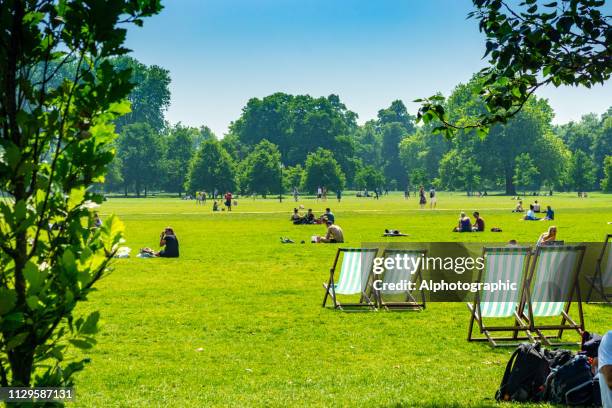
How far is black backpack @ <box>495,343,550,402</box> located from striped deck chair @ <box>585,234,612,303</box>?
Answer: 21.2ft

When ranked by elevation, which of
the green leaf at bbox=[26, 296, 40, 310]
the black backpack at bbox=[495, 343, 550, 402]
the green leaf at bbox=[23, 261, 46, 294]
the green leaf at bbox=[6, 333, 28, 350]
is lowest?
the black backpack at bbox=[495, 343, 550, 402]

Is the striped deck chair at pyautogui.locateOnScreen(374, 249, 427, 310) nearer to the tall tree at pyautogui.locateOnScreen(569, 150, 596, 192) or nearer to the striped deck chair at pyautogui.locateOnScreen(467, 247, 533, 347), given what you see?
the striped deck chair at pyautogui.locateOnScreen(467, 247, 533, 347)

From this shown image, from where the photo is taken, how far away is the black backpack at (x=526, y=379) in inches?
290

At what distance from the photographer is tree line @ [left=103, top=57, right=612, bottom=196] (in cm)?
10925

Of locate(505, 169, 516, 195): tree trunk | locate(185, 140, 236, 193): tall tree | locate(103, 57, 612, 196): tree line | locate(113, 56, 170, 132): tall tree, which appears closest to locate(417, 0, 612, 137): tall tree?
locate(103, 57, 612, 196): tree line

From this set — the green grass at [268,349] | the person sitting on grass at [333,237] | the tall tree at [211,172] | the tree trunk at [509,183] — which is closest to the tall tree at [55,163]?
the green grass at [268,349]

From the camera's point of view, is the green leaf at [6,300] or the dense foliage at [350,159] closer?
the green leaf at [6,300]

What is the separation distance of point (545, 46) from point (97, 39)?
530 cm

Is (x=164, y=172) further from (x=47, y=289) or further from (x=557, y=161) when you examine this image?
(x=47, y=289)

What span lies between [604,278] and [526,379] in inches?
304

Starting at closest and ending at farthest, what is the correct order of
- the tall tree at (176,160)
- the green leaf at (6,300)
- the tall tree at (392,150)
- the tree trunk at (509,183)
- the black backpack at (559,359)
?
1. the green leaf at (6,300)
2. the black backpack at (559,359)
3. the tree trunk at (509,183)
4. the tall tree at (176,160)
5. the tall tree at (392,150)

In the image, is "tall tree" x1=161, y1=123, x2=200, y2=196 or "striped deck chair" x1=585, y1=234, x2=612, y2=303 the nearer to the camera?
"striped deck chair" x1=585, y1=234, x2=612, y2=303

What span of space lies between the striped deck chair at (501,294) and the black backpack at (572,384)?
280 centimetres

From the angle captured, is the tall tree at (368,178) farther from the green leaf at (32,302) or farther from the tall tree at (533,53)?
the green leaf at (32,302)
